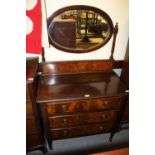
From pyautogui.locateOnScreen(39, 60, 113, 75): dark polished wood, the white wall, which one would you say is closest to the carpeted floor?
pyautogui.locateOnScreen(39, 60, 113, 75): dark polished wood

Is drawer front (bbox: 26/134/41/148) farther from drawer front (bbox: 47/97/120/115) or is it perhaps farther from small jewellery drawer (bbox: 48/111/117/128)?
drawer front (bbox: 47/97/120/115)

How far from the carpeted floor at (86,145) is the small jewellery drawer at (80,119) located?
15.1 inches

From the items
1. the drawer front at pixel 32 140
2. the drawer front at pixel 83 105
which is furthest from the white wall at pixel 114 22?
the drawer front at pixel 32 140

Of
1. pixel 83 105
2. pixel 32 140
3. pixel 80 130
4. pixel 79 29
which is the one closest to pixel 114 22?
pixel 79 29

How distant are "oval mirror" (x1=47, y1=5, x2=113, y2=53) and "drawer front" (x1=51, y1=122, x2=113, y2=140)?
2.82 ft

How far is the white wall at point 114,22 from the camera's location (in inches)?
67.6

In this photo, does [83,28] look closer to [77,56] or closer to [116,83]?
[77,56]

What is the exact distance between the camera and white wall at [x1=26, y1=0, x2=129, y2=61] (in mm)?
1718

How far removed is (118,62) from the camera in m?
2.12

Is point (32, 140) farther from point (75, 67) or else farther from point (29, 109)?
point (75, 67)

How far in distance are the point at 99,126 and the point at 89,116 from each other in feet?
0.72

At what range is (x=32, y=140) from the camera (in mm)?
1766

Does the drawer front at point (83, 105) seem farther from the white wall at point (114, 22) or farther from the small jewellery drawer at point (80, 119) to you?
the white wall at point (114, 22)
